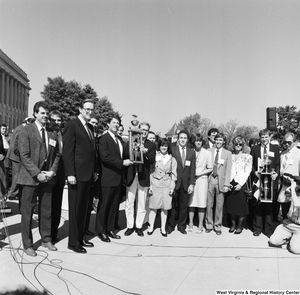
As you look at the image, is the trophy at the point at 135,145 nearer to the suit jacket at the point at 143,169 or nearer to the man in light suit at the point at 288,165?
the suit jacket at the point at 143,169

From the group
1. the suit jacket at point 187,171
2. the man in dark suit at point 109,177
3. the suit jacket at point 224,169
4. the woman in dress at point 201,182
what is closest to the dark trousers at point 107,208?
the man in dark suit at point 109,177

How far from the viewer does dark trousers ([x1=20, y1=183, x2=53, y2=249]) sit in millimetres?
4301

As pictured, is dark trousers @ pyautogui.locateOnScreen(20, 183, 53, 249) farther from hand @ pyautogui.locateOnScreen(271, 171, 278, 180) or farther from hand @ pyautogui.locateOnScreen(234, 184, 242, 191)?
hand @ pyautogui.locateOnScreen(271, 171, 278, 180)

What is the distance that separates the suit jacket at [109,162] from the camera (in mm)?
4992

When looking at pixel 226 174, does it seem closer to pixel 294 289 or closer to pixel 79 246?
pixel 294 289

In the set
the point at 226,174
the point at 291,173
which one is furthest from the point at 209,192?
the point at 291,173

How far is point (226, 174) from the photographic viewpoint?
5754 millimetres

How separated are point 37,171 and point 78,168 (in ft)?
1.89

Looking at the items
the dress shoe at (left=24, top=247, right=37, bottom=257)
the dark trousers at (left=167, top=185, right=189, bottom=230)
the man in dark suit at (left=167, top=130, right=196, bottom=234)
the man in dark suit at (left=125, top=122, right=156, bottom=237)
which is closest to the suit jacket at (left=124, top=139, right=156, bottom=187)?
the man in dark suit at (left=125, top=122, right=156, bottom=237)

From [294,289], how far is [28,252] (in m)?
3.43

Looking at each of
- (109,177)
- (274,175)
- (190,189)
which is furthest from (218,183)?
(109,177)

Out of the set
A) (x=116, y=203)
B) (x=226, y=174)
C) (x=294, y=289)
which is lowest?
(x=294, y=289)

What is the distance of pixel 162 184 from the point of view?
221 inches

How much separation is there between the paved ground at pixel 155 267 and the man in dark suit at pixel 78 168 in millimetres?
338
